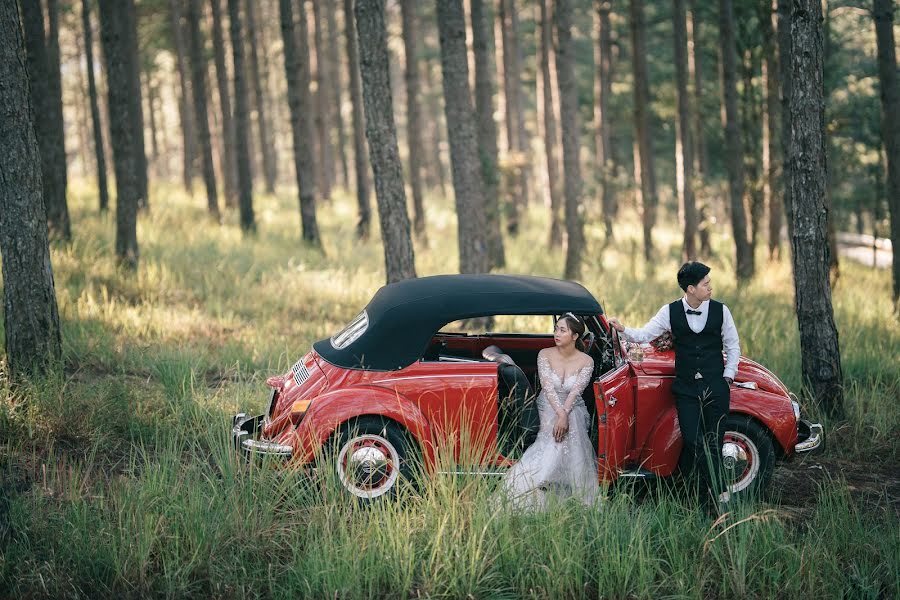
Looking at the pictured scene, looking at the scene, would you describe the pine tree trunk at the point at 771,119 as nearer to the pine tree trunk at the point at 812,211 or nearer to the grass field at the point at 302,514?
the grass field at the point at 302,514

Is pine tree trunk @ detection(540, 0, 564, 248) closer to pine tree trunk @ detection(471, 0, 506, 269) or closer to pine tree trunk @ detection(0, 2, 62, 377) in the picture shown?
pine tree trunk @ detection(471, 0, 506, 269)

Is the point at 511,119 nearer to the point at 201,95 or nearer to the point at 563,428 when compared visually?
the point at 201,95

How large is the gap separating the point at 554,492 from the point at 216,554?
219 centimetres

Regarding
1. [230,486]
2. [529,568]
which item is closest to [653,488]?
[529,568]

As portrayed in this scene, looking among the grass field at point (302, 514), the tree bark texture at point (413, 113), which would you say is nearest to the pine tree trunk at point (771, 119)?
the grass field at point (302, 514)

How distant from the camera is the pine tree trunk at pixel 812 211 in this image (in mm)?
8367

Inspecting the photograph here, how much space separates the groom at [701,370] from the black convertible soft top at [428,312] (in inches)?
26.3

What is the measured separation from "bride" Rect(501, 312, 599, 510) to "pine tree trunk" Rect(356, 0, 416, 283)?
4.90 meters

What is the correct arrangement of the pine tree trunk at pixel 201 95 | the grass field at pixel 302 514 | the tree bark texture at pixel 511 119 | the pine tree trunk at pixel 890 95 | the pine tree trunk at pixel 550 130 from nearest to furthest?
1. the grass field at pixel 302 514
2. the pine tree trunk at pixel 890 95
3. the pine tree trunk at pixel 201 95
4. the tree bark texture at pixel 511 119
5. the pine tree trunk at pixel 550 130

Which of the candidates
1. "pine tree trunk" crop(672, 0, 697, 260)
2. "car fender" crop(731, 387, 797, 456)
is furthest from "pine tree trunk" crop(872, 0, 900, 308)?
"car fender" crop(731, 387, 797, 456)

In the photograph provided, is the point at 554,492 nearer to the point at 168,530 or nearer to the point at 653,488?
the point at 653,488

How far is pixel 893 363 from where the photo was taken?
10.1 meters

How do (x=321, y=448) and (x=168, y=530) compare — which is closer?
(x=168, y=530)

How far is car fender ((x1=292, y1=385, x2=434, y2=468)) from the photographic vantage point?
6.09 meters
